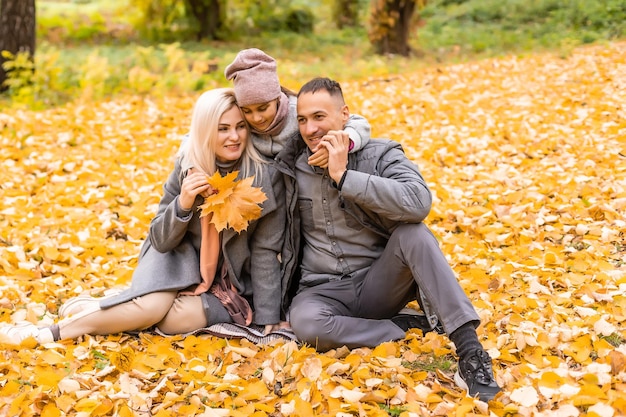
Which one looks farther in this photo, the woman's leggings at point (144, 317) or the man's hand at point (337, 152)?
the woman's leggings at point (144, 317)

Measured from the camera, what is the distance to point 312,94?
2.84m

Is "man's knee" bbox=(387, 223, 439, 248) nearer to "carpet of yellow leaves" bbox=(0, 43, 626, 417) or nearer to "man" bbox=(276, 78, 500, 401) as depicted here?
"man" bbox=(276, 78, 500, 401)

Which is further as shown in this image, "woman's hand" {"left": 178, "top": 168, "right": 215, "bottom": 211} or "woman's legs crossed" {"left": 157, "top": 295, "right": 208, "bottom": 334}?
"woman's legs crossed" {"left": 157, "top": 295, "right": 208, "bottom": 334}

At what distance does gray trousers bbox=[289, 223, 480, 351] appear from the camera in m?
2.64

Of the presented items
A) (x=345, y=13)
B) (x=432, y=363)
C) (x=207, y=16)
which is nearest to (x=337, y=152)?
(x=432, y=363)

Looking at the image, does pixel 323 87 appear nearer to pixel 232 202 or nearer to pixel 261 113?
pixel 261 113

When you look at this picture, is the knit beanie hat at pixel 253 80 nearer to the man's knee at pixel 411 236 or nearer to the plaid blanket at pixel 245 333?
the man's knee at pixel 411 236

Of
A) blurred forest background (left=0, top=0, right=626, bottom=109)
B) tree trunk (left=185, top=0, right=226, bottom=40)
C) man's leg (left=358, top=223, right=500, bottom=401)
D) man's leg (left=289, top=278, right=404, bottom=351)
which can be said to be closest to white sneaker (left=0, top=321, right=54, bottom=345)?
man's leg (left=289, top=278, right=404, bottom=351)

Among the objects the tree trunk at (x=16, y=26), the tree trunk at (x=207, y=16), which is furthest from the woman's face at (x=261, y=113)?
the tree trunk at (x=207, y=16)

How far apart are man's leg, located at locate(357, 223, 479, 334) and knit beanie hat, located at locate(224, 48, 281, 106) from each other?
87cm

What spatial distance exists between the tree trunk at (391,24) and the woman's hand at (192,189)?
8872mm

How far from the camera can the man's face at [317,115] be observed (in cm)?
284

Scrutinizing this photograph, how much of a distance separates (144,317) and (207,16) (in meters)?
12.3

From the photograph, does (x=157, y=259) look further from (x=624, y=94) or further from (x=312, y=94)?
(x=624, y=94)
